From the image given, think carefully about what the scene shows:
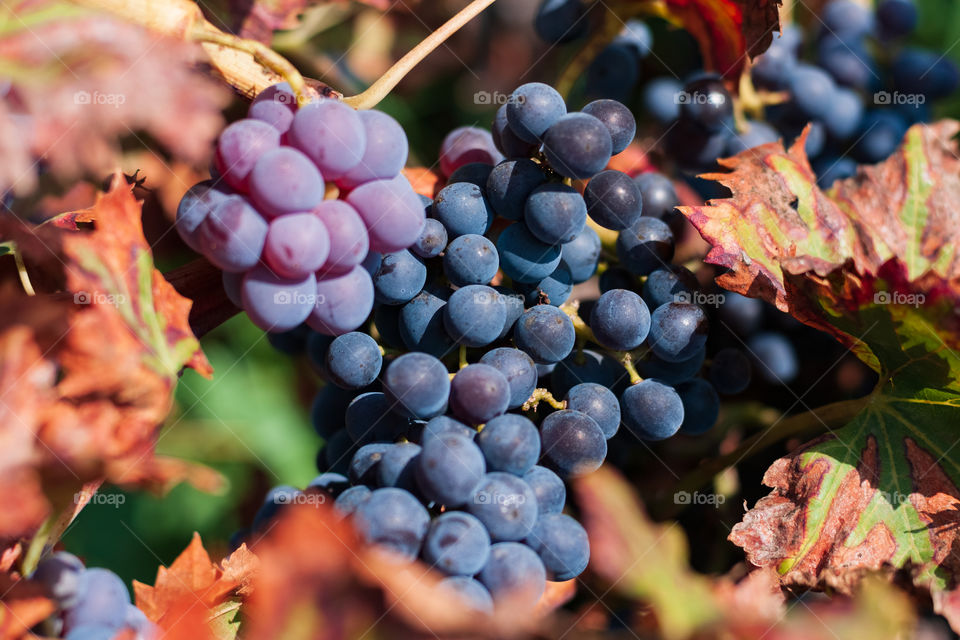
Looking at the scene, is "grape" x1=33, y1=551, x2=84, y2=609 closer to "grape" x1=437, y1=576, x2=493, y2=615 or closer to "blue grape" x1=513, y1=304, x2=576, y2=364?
"grape" x1=437, y1=576, x2=493, y2=615

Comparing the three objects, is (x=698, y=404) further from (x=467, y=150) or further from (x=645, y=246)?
(x=467, y=150)

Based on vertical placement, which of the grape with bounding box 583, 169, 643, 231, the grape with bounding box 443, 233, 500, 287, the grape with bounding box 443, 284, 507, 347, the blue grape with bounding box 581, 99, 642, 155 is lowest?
the grape with bounding box 443, 284, 507, 347

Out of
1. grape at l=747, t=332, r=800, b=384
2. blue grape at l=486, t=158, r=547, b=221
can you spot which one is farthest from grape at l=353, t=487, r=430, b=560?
grape at l=747, t=332, r=800, b=384

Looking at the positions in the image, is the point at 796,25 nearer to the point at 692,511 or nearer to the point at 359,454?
the point at 692,511

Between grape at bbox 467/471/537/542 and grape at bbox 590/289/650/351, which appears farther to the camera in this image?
grape at bbox 590/289/650/351

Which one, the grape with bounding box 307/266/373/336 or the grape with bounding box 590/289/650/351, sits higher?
the grape with bounding box 590/289/650/351

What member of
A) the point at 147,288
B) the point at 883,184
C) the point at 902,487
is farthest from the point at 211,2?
the point at 902,487

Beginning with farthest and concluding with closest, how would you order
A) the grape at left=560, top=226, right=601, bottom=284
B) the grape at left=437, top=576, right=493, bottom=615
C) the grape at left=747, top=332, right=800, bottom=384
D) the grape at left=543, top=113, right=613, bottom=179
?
the grape at left=747, top=332, right=800, bottom=384 → the grape at left=560, top=226, right=601, bottom=284 → the grape at left=543, top=113, right=613, bottom=179 → the grape at left=437, top=576, right=493, bottom=615

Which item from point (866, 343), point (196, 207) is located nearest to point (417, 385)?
→ point (196, 207)
